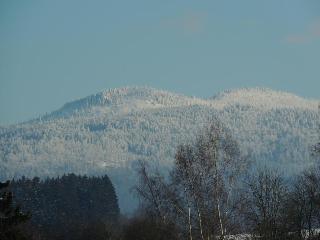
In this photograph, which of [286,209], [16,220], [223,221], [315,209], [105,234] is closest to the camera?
[16,220]

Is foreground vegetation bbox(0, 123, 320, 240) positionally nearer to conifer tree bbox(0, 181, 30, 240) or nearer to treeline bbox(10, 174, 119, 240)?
conifer tree bbox(0, 181, 30, 240)

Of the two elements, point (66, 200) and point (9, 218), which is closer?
point (9, 218)

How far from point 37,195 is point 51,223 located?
7699 mm

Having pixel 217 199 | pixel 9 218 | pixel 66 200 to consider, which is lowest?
pixel 66 200

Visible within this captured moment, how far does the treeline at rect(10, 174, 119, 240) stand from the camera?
389ft

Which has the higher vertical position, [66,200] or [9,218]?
[9,218]

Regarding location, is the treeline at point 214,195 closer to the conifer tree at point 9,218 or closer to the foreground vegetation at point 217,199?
the foreground vegetation at point 217,199

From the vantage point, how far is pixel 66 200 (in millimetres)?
127500

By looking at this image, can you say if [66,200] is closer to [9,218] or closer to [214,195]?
[214,195]

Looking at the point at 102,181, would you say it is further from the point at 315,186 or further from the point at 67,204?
the point at 315,186

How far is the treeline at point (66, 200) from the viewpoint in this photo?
389 feet

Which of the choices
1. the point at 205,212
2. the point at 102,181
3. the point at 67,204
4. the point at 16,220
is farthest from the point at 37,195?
the point at 16,220

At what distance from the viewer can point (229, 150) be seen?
1679 inches

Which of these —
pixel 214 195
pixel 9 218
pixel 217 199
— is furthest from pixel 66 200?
pixel 9 218
